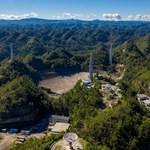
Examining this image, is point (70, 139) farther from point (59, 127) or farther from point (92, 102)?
point (92, 102)

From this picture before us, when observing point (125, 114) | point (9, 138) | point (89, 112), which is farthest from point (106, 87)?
point (9, 138)

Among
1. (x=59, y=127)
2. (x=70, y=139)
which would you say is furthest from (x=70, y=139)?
(x=59, y=127)

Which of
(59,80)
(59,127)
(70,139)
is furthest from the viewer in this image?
(59,80)

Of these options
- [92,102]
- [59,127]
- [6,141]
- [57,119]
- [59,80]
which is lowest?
[59,80]

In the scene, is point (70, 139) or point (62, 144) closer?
point (70, 139)

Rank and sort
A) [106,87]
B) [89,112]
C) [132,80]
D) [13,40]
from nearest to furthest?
1. [89,112]
2. [106,87]
3. [132,80]
4. [13,40]

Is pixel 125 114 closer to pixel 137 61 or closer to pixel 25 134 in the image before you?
pixel 25 134

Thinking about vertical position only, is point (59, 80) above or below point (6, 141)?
below
